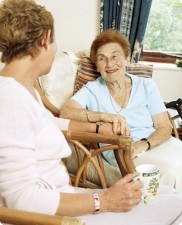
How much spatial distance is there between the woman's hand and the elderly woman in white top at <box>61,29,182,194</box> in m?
0.66

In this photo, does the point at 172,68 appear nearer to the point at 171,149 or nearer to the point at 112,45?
the point at 112,45

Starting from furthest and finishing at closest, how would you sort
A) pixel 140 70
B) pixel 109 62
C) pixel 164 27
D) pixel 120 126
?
pixel 164 27, pixel 140 70, pixel 109 62, pixel 120 126

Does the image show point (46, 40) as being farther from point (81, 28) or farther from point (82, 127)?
→ point (81, 28)

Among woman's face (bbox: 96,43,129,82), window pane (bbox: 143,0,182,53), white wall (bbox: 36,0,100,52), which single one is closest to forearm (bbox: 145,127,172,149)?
woman's face (bbox: 96,43,129,82)

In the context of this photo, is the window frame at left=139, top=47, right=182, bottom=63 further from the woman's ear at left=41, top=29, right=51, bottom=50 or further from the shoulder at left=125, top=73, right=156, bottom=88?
the woman's ear at left=41, top=29, right=51, bottom=50

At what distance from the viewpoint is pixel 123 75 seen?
6.99 ft

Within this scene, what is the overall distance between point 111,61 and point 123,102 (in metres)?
0.25

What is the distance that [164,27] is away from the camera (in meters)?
3.23

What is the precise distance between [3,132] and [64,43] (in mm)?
2172

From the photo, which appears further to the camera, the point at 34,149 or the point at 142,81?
the point at 142,81

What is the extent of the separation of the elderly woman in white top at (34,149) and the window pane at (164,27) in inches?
85.4

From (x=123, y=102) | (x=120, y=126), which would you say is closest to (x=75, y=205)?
(x=120, y=126)

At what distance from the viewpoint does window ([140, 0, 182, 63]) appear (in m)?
3.17

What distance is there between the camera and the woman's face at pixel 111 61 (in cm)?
209
